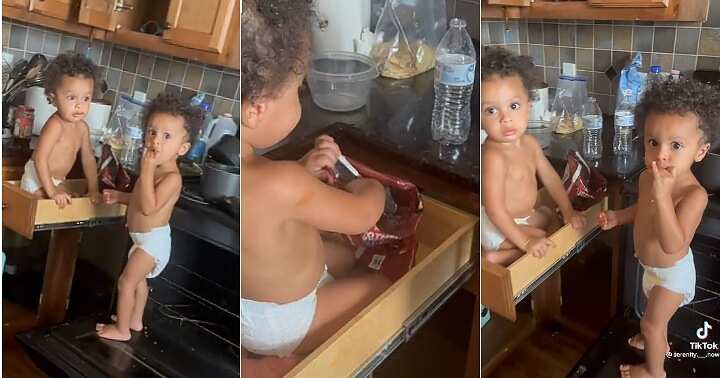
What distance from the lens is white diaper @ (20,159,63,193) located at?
3.84ft

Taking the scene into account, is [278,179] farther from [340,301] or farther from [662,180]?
[662,180]

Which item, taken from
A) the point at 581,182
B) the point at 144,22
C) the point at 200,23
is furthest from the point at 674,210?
the point at 144,22

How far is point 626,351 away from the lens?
1147 mm

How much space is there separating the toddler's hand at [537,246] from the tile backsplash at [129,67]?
0.54m

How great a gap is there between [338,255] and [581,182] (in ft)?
1.39

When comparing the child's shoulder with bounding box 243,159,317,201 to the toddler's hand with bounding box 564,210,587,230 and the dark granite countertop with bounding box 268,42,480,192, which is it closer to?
the dark granite countertop with bounding box 268,42,480,192

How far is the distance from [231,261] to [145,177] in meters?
0.21

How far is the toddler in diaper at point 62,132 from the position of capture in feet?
3.85

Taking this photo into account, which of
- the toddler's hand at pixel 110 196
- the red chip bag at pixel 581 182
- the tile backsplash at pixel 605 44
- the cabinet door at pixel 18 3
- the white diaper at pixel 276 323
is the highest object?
the tile backsplash at pixel 605 44

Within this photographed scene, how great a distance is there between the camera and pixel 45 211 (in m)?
1.18

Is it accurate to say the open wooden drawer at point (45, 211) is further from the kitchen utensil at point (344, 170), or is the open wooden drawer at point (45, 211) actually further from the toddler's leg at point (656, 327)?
the toddler's leg at point (656, 327)

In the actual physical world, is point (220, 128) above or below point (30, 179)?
above

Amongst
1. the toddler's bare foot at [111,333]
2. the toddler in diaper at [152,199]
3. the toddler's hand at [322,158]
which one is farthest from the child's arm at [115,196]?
the toddler's hand at [322,158]

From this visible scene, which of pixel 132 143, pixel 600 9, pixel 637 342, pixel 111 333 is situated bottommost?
pixel 111 333
